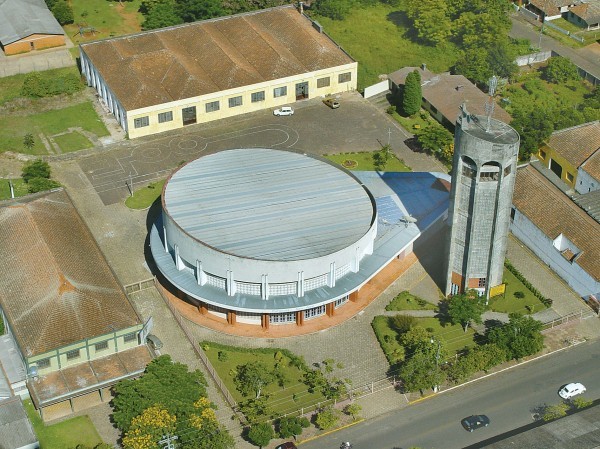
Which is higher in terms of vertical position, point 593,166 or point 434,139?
point 593,166

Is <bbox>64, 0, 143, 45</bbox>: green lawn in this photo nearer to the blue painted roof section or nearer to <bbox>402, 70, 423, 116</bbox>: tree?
<bbox>402, 70, 423, 116</bbox>: tree

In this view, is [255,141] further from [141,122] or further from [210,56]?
[210,56]

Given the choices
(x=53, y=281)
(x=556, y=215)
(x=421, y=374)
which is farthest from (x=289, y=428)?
(x=556, y=215)

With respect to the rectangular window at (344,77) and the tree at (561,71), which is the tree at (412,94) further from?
the tree at (561,71)

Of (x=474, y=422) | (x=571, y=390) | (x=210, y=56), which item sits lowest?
(x=571, y=390)

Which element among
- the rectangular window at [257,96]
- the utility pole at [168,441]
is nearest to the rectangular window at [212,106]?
the rectangular window at [257,96]

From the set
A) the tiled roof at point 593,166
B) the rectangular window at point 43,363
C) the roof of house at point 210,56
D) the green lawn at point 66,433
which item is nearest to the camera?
the green lawn at point 66,433

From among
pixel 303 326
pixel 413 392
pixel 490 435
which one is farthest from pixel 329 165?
pixel 490 435

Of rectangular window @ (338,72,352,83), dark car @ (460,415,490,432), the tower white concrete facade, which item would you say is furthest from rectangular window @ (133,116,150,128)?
dark car @ (460,415,490,432)
